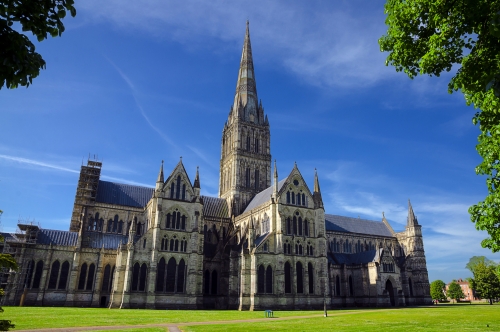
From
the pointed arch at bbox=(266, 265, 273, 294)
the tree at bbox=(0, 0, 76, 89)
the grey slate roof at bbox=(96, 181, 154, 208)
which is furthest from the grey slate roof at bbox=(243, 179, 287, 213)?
the tree at bbox=(0, 0, 76, 89)

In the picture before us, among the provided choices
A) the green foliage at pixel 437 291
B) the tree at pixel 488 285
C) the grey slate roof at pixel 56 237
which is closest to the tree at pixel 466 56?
the grey slate roof at pixel 56 237

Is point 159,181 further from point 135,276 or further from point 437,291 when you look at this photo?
point 437,291

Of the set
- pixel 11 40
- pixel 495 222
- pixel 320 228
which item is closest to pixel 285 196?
pixel 320 228

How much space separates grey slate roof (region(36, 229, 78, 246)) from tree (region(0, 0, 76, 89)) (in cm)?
5385

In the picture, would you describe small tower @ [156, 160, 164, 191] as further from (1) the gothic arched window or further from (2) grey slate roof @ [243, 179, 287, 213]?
(1) the gothic arched window

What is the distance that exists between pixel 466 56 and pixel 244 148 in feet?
217

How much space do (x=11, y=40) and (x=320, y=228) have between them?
57052mm

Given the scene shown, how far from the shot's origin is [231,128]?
8350 centimetres

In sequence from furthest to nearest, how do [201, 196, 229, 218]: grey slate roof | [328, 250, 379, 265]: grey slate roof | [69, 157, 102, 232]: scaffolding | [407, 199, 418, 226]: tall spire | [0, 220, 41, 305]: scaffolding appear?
1. [407, 199, 418, 226]: tall spire
2. [201, 196, 229, 218]: grey slate roof
3. [328, 250, 379, 265]: grey slate roof
4. [69, 157, 102, 232]: scaffolding
5. [0, 220, 41, 305]: scaffolding

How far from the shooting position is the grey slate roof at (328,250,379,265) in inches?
2754

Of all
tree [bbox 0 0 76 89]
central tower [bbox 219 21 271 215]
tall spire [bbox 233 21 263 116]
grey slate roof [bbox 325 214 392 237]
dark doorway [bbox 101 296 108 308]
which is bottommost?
dark doorway [bbox 101 296 108 308]

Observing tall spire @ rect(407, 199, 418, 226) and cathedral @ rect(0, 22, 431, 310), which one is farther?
tall spire @ rect(407, 199, 418, 226)

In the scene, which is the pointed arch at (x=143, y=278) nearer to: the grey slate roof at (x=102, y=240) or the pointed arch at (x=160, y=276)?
the pointed arch at (x=160, y=276)

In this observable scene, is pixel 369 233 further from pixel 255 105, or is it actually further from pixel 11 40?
pixel 11 40
